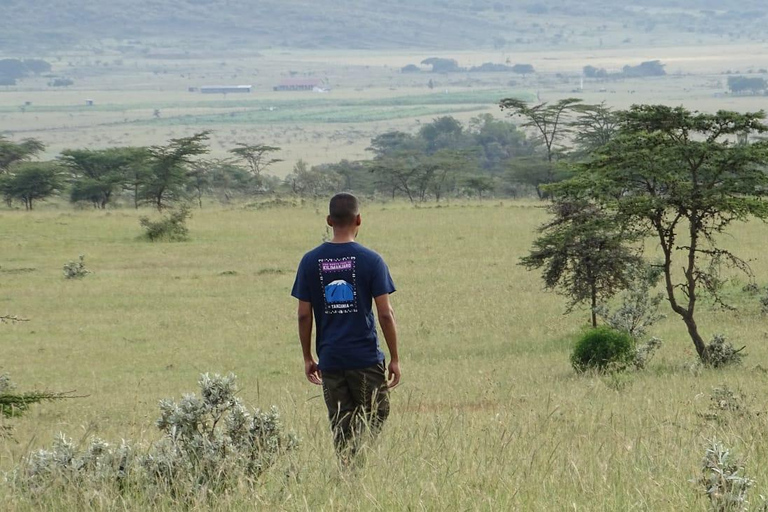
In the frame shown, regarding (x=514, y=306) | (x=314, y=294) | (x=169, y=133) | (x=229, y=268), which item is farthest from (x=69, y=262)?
(x=169, y=133)

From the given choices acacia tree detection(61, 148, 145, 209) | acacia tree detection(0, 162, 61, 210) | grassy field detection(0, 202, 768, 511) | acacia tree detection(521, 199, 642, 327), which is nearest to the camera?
grassy field detection(0, 202, 768, 511)

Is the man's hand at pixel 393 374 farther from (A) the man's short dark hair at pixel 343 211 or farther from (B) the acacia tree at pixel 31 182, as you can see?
(B) the acacia tree at pixel 31 182

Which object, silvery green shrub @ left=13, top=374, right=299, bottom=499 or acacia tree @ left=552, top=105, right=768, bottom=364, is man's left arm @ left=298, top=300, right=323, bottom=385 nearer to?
silvery green shrub @ left=13, top=374, right=299, bottom=499

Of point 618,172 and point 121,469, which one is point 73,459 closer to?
point 121,469

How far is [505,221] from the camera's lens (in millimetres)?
38750

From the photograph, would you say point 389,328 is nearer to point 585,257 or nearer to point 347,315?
point 347,315

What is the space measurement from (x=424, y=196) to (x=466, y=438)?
59.4 meters

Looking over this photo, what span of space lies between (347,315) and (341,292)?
4.8 inches

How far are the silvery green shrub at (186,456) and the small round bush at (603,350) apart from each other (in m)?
9.82

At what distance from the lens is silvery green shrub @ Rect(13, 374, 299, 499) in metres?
4.69

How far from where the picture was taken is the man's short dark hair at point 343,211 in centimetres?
586

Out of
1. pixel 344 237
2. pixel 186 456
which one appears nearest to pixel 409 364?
pixel 344 237

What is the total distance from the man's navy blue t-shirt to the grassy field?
0.44 metres

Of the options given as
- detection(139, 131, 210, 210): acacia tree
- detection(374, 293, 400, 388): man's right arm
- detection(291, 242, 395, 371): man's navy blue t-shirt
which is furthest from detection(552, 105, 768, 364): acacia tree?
detection(139, 131, 210, 210): acacia tree
